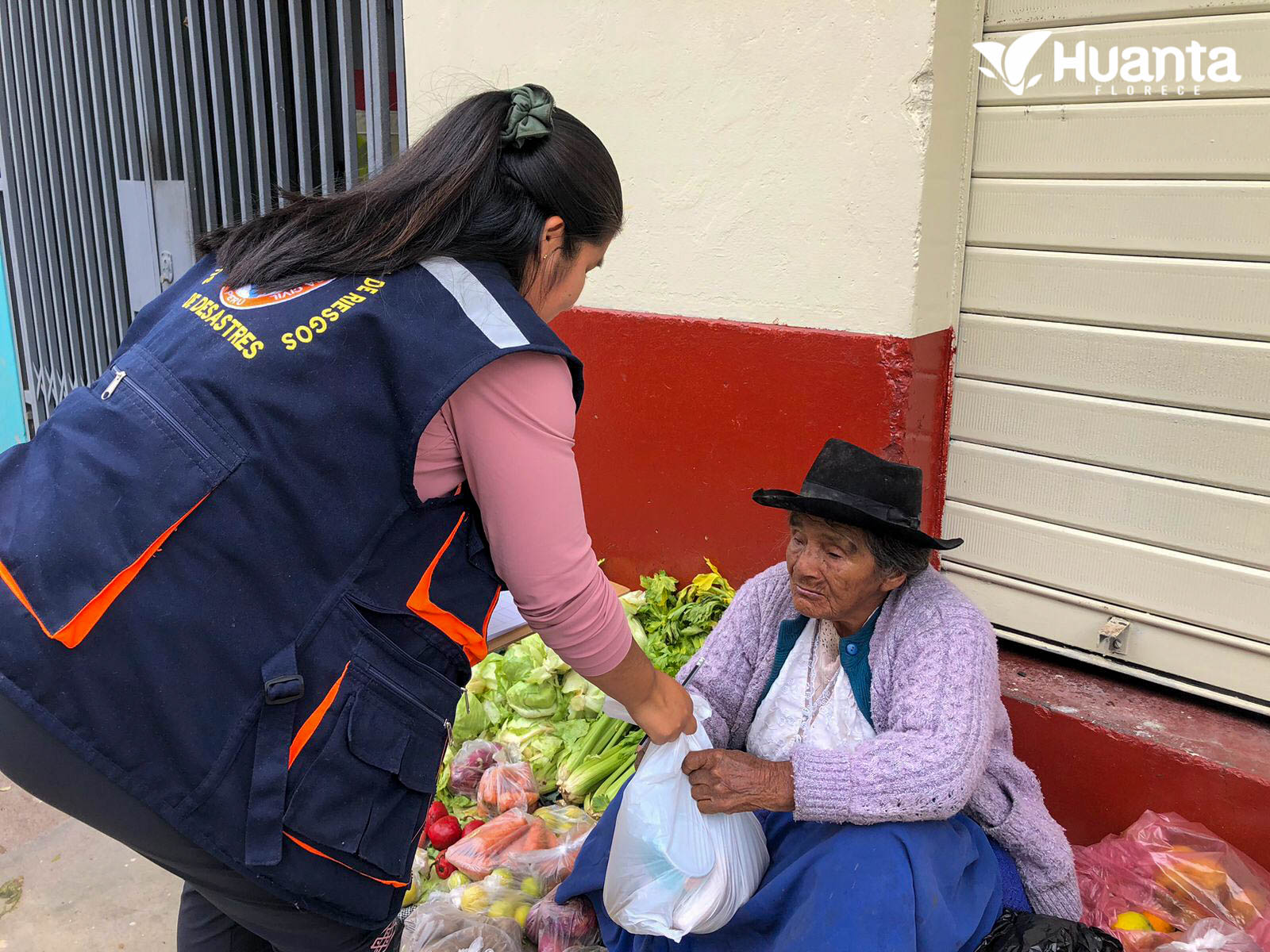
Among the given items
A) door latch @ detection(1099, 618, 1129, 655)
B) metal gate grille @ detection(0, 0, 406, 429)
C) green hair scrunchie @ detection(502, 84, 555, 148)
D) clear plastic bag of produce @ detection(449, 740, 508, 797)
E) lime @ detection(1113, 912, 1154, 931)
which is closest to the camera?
green hair scrunchie @ detection(502, 84, 555, 148)

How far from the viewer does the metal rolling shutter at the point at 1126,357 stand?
2.41m

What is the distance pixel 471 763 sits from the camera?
3.26 metres

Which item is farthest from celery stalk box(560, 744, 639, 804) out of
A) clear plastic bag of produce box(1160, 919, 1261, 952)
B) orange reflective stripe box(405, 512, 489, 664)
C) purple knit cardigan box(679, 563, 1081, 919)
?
orange reflective stripe box(405, 512, 489, 664)

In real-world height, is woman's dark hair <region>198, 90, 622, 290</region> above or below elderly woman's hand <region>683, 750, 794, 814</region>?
above

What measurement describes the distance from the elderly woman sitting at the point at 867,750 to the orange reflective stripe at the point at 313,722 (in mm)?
911

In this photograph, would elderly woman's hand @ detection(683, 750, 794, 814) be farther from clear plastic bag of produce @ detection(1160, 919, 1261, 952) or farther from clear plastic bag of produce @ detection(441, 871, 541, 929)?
clear plastic bag of produce @ detection(1160, 919, 1261, 952)

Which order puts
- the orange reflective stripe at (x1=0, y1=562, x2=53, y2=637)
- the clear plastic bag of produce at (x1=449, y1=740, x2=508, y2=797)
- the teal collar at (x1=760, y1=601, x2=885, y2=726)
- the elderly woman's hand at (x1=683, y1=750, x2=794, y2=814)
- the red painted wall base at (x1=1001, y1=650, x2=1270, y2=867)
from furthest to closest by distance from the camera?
the clear plastic bag of produce at (x1=449, y1=740, x2=508, y2=797) → the red painted wall base at (x1=1001, y1=650, x2=1270, y2=867) → the teal collar at (x1=760, y1=601, x2=885, y2=726) → the elderly woman's hand at (x1=683, y1=750, x2=794, y2=814) → the orange reflective stripe at (x1=0, y1=562, x2=53, y2=637)

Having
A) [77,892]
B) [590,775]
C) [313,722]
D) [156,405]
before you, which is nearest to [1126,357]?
[590,775]

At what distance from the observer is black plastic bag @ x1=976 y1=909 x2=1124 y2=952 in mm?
1945

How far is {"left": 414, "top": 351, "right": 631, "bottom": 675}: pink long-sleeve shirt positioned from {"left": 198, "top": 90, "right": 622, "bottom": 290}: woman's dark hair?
0.22 metres

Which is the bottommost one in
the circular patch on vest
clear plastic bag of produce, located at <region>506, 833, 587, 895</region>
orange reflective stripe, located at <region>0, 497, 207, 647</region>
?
clear plastic bag of produce, located at <region>506, 833, 587, 895</region>

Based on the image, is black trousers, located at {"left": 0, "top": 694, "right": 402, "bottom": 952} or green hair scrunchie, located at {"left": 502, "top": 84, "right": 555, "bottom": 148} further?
green hair scrunchie, located at {"left": 502, "top": 84, "right": 555, "bottom": 148}

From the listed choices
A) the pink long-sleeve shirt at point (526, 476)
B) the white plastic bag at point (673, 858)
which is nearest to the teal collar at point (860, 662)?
the white plastic bag at point (673, 858)

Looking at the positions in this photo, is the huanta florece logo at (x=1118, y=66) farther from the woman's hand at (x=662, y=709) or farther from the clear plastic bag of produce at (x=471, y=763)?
the clear plastic bag of produce at (x=471, y=763)
